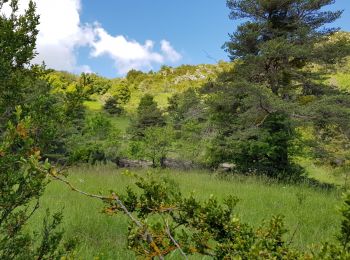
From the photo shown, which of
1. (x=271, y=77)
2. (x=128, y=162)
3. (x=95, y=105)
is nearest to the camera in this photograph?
(x=271, y=77)

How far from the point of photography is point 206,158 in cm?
1780

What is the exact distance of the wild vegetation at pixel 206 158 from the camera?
1964mm

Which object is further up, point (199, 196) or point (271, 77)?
→ point (271, 77)

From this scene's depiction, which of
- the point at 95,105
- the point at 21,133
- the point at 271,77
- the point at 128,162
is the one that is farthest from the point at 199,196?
the point at 95,105

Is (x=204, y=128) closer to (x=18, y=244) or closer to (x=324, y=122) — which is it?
(x=324, y=122)

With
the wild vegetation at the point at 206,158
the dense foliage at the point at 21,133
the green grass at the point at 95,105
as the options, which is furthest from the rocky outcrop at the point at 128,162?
the green grass at the point at 95,105

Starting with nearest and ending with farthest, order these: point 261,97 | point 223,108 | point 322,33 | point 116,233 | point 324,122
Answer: point 116,233, point 261,97, point 324,122, point 322,33, point 223,108

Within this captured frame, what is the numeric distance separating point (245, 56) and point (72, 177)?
837 centimetres

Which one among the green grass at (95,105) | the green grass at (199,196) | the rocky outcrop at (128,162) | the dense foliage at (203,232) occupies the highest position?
the green grass at (95,105)

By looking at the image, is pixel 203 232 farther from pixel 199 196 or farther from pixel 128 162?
pixel 128 162

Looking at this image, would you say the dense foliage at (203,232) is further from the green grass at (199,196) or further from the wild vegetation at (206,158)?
the green grass at (199,196)

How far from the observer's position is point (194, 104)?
18938 mm

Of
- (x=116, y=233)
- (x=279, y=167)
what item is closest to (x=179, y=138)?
(x=279, y=167)

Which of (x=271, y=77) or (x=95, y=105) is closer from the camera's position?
(x=271, y=77)
